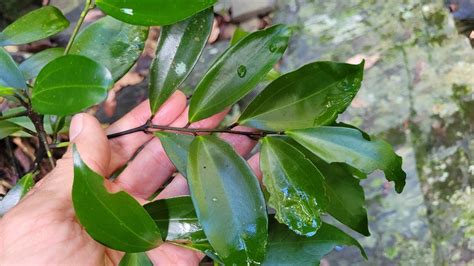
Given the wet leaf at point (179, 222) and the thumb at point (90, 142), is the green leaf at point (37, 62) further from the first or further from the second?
the wet leaf at point (179, 222)

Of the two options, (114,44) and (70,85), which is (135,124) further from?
(70,85)

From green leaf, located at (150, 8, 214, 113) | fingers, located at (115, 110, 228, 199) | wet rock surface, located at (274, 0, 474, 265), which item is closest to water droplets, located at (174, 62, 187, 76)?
green leaf, located at (150, 8, 214, 113)

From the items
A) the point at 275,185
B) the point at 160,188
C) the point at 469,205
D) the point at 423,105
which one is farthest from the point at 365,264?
the point at 275,185

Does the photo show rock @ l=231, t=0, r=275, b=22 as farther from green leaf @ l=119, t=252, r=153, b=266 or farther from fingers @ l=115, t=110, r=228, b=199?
green leaf @ l=119, t=252, r=153, b=266

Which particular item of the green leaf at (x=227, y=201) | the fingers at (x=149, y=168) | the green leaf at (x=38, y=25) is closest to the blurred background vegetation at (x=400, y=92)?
the fingers at (x=149, y=168)

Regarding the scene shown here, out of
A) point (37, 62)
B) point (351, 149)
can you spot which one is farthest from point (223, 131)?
point (37, 62)

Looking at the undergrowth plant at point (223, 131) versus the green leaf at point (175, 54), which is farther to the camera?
the green leaf at point (175, 54)

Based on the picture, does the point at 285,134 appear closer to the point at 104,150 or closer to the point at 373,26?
the point at 104,150
